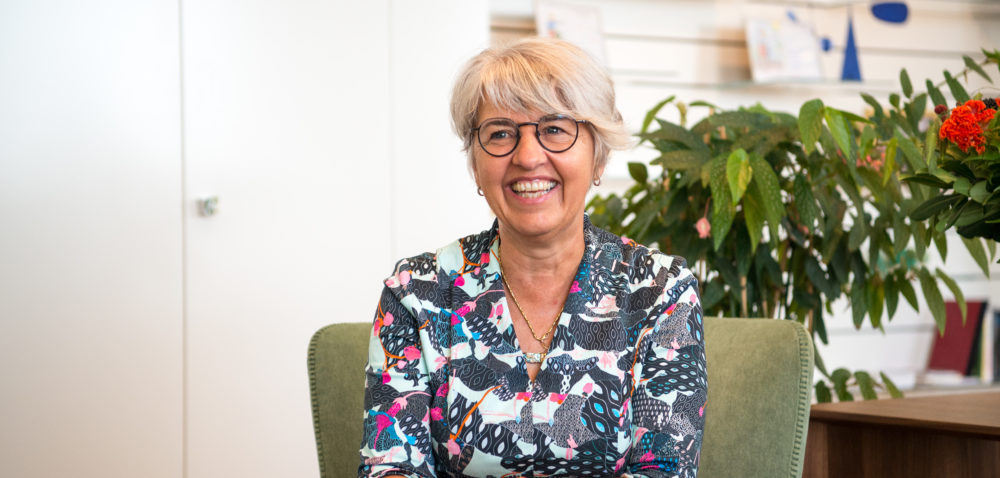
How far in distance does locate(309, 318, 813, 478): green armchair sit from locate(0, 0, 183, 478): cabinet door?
35.8 inches

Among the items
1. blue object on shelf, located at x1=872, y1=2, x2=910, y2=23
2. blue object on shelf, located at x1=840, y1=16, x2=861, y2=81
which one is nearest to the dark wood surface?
blue object on shelf, located at x1=840, y1=16, x2=861, y2=81

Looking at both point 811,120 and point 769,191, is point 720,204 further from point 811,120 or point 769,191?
point 811,120

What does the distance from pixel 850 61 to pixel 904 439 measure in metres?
2.39

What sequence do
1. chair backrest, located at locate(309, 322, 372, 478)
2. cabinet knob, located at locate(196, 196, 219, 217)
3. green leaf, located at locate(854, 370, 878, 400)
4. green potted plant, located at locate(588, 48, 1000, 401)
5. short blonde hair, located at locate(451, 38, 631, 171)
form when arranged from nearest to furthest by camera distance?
short blonde hair, located at locate(451, 38, 631, 171) → chair backrest, located at locate(309, 322, 372, 478) → green potted plant, located at locate(588, 48, 1000, 401) → green leaf, located at locate(854, 370, 878, 400) → cabinet knob, located at locate(196, 196, 219, 217)

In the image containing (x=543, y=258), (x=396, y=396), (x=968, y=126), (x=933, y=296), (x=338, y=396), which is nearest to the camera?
(x=968, y=126)

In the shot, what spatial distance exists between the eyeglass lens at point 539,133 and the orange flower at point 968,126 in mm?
526

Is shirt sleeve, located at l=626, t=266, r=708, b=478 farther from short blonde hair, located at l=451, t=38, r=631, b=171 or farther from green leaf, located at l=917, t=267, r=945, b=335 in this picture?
green leaf, located at l=917, t=267, r=945, b=335

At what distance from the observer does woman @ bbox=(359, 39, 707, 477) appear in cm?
138

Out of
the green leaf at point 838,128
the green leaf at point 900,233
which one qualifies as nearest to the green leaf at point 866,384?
the green leaf at point 900,233

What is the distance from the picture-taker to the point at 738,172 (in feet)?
5.97

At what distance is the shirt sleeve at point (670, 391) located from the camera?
4.38 feet

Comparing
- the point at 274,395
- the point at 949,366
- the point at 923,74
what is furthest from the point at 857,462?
the point at 923,74

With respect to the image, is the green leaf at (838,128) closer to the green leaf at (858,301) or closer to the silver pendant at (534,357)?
the green leaf at (858,301)

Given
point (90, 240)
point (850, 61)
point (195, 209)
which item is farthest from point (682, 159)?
point (850, 61)
